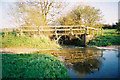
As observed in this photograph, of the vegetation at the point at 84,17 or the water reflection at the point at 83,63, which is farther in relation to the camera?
the vegetation at the point at 84,17

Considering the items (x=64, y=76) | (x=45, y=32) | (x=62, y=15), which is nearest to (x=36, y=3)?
(x=62, y=15)

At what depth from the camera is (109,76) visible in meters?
4.33

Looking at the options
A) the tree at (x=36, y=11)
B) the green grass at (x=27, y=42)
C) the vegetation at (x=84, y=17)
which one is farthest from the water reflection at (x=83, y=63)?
the vegetation at (x=84, y=17)

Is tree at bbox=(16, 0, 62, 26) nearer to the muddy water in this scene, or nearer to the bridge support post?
the bridge support post

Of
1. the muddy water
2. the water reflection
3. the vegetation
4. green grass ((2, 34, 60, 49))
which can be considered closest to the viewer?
the muddy water

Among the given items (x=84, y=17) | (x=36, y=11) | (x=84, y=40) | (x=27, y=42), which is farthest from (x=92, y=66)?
(x=84, y=17)

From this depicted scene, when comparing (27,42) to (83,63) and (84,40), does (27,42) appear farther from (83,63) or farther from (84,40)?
(84,40)

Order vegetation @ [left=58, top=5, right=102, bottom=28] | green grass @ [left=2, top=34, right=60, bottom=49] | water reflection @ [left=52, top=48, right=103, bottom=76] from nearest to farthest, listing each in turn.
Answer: water reflection @ [left=52, top=48, right=103, bottom=76] < green grass @ [left=2, top=34, right=60, bottom=49] < vegetation @ [left=58, top=5, right=102, bottom=28]

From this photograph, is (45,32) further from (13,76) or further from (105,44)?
(13,76)

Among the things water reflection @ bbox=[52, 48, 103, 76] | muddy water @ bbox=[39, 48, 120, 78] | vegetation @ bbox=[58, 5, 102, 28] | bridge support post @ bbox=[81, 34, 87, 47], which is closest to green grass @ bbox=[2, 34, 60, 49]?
water reflection @ bbox=[52, 48, 103, 76]

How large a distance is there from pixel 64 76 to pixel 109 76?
5.76 feet

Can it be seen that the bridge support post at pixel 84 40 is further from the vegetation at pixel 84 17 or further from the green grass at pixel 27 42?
the green grass at pixel 27 42

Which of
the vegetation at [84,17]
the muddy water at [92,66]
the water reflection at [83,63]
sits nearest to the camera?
the muddy water at [92,66]

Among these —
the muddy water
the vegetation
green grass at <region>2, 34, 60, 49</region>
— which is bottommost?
the muddy water
